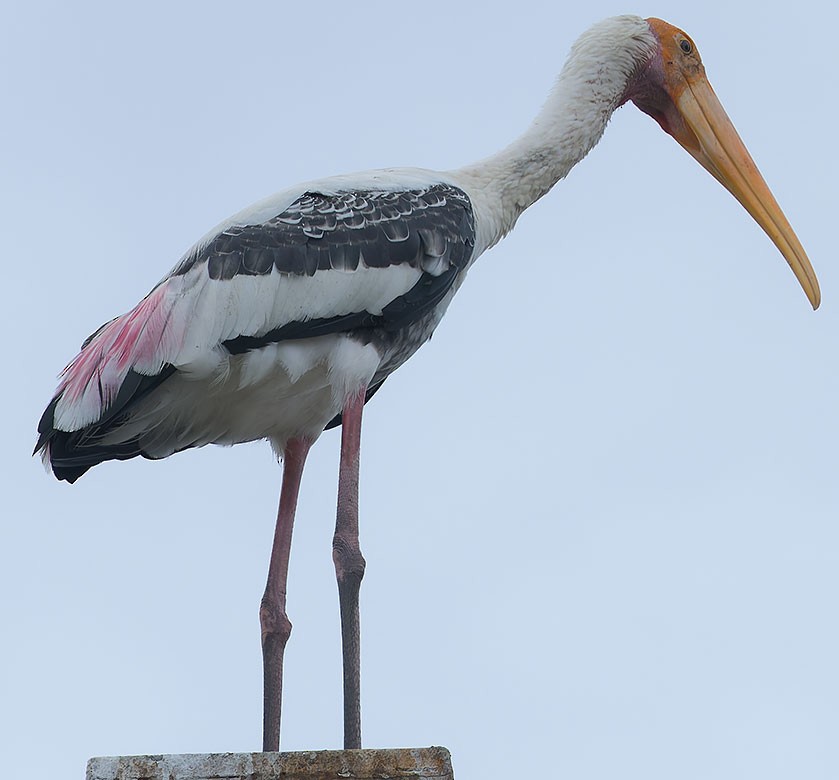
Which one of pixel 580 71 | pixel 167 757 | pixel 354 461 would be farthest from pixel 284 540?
pixel 580 71

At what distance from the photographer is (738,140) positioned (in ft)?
27.4

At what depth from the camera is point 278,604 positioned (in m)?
7.22

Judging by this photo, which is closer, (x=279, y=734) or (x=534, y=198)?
(x=279, y=734)

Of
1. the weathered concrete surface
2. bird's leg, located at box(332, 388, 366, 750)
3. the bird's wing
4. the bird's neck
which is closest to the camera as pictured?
the weathered concrete surface

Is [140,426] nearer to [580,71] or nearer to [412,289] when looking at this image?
[412,289]

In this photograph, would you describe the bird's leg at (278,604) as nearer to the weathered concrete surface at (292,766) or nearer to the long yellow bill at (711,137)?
the weathered concrete surface at (292,766)

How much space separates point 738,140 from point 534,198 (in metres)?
1.38

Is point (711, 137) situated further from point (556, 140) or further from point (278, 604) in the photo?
point (278, 604)

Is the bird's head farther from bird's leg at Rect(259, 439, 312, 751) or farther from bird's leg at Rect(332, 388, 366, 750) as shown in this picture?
bird's leg at Rect(259, 439, 312, 751)

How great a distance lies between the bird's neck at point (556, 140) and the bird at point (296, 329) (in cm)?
1

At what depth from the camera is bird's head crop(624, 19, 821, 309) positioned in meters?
8.11

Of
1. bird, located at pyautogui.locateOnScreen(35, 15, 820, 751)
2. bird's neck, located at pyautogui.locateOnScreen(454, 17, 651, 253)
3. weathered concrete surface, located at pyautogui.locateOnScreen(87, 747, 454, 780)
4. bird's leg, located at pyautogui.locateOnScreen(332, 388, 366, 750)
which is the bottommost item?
weathered concrete surface, located at pyautogui.locateOnScreen(87, 747, 454, 780)

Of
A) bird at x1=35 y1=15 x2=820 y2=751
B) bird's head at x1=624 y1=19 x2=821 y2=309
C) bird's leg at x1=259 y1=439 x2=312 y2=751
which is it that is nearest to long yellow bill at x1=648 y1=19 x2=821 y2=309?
bird's head at x1=624 y1=19 x2=821 y2=309

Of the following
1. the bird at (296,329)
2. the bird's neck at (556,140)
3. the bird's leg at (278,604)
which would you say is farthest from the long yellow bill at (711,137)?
the bird's leg at (278,604)
